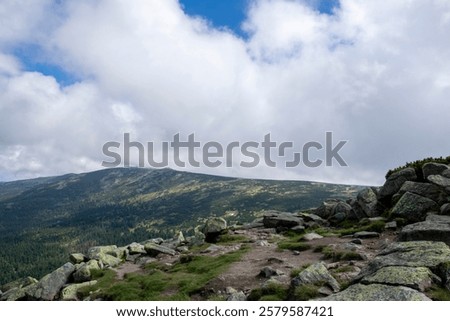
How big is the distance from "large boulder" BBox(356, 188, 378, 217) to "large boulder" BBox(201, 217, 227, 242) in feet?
64.7

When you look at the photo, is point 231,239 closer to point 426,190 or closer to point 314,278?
point 426,190

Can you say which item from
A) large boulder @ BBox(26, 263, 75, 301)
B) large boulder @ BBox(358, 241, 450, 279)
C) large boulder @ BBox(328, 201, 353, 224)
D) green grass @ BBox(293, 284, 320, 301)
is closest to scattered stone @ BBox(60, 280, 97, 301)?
large boulder @ BBox(26, 263, 75, 301)

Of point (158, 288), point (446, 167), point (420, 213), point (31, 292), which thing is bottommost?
point (31, 292)

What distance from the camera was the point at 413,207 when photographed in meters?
35.3

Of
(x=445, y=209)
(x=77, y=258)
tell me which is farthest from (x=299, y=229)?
(x=77, y=258)

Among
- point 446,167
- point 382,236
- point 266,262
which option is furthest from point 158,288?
point 446,167

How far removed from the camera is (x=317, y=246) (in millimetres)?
32656

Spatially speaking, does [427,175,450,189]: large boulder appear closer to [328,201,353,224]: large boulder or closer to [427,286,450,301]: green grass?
[328,201,353,224]: large boulder

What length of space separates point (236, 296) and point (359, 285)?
8185 mm

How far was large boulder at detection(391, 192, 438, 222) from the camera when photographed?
3419 cm

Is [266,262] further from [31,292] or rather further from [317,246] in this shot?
[31,292]

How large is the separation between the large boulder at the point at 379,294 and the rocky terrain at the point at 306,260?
0.04m

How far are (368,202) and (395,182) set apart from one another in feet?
13.7

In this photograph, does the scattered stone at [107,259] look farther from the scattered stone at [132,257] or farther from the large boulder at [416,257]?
the large boulder at [416,257]
